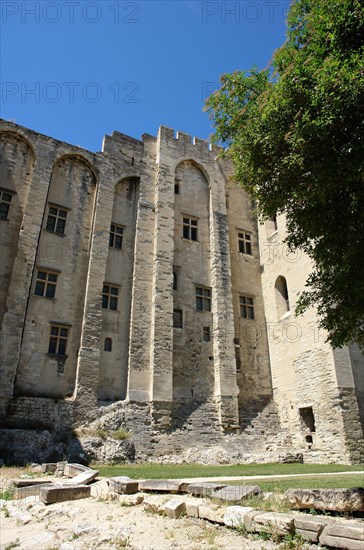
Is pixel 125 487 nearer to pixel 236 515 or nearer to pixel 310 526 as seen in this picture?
pixel 236 515

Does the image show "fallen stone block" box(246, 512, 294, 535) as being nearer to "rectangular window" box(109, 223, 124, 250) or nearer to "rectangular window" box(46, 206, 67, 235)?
"rectangular window" box(46, 206, 67, 235)

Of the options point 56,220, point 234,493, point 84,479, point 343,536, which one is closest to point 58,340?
point 56,220

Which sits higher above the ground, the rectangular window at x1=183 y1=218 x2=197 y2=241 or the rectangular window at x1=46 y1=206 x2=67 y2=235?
the rectangular window at x1=183 y1=218 x2=197 y2=241

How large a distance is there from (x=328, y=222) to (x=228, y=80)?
16.2ft

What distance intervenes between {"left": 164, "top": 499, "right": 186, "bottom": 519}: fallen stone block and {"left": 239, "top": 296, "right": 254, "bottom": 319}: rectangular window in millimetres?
16892

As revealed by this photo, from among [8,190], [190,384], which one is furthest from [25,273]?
[190,384]

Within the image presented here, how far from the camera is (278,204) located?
973 centimetres

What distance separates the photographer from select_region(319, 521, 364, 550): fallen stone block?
422 cm

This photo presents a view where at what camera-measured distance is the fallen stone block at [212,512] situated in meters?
5.71

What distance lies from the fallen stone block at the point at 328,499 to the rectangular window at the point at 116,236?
17.0 m

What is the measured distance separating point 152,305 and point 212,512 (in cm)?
1447

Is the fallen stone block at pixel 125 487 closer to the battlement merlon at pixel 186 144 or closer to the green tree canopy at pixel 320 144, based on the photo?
the green tree canopy at pixel 320 144

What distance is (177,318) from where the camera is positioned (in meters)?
20.9

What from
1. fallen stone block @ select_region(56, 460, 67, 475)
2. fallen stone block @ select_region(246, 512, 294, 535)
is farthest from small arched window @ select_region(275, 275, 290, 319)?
fallen stone block @ select_region(246, 512, 294, 535)
